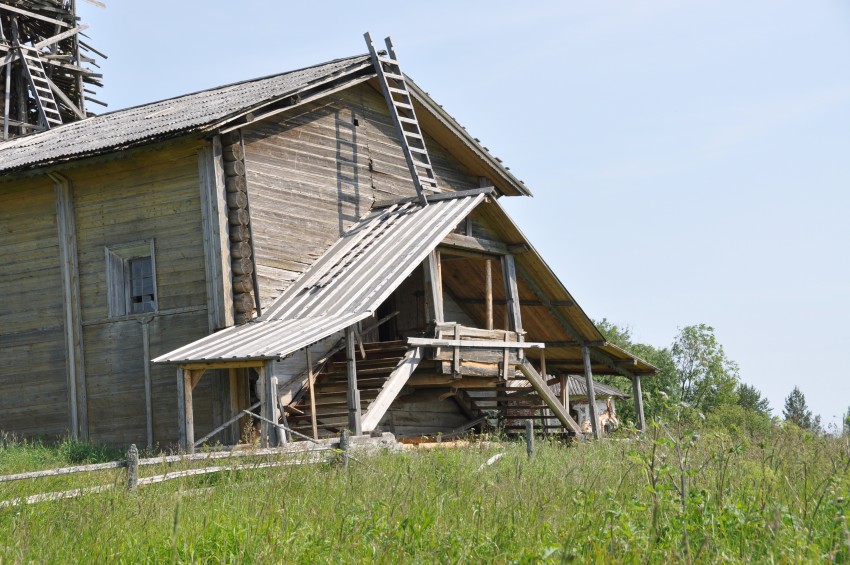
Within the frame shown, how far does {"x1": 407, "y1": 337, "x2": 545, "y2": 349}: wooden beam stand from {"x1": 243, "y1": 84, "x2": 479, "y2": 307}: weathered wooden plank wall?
2.50 metres

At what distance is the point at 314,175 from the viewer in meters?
18.8

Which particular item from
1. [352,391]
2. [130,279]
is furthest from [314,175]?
[352,391]

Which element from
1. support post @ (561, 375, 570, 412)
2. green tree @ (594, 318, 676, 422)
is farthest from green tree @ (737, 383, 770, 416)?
support post @ (561, 375, 570, 412)

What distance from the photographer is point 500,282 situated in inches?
839

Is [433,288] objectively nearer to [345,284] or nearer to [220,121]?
[345,284]

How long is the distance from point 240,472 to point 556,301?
37.6ft

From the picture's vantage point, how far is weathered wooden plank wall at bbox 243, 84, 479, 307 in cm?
1756

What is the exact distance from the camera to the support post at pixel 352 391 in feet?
50.2

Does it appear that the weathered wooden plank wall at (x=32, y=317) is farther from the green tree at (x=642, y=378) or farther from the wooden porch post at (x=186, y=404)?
the green tree at (x=642, y=378)

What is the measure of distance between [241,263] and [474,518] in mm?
10045

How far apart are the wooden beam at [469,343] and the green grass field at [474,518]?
711cm

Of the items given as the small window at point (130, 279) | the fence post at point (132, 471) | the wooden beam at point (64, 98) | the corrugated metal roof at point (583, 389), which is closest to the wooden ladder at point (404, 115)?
the small window at point (130, 279)

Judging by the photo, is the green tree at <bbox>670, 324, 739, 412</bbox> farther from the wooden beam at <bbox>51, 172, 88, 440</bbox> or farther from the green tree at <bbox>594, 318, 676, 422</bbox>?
the wooden beam at <bbox>51, 172, 88, 440</bbox>

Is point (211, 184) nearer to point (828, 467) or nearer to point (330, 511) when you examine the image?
point (330, 511)
